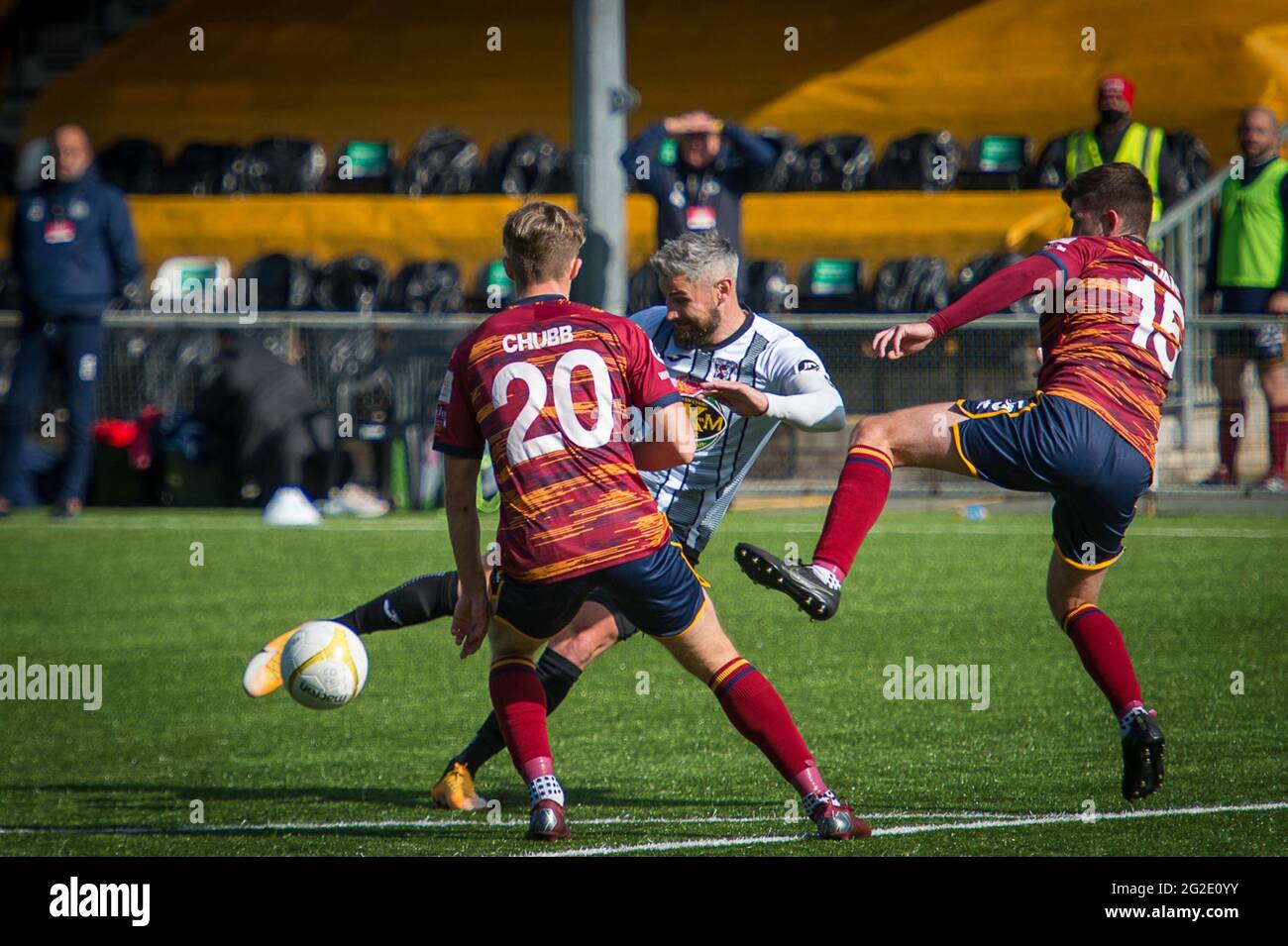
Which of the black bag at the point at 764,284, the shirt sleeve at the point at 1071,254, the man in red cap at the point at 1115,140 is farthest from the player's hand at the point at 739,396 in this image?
the black bag at the point at 764,284

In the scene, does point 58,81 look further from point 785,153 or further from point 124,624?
point 124,624

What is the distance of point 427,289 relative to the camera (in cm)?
1714

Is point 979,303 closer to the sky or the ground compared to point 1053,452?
→ closer to the sky

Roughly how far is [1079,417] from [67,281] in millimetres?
9116

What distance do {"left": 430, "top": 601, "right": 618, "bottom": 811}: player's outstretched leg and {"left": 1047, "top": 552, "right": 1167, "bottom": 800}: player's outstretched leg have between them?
1.48m

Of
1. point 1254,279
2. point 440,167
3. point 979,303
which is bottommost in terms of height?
point 979,303

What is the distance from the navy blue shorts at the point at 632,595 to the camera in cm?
Answer: 513

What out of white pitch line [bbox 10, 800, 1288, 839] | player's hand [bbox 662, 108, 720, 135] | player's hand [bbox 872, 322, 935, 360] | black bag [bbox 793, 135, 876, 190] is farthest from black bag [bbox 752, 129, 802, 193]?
white pitch line [bbox 10, 800, 1288, 839]

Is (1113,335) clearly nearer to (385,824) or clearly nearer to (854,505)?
(854,505)

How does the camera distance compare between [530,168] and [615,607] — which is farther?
[530,168]

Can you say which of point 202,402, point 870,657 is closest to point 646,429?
point 870,657

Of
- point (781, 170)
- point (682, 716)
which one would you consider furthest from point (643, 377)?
point (781, 170)

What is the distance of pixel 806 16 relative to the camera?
69.3 ft

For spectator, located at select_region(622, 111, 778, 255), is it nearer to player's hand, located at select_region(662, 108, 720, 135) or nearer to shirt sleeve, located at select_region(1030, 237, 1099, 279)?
player's hand, located at select_region(662, 108, 720, 135)
